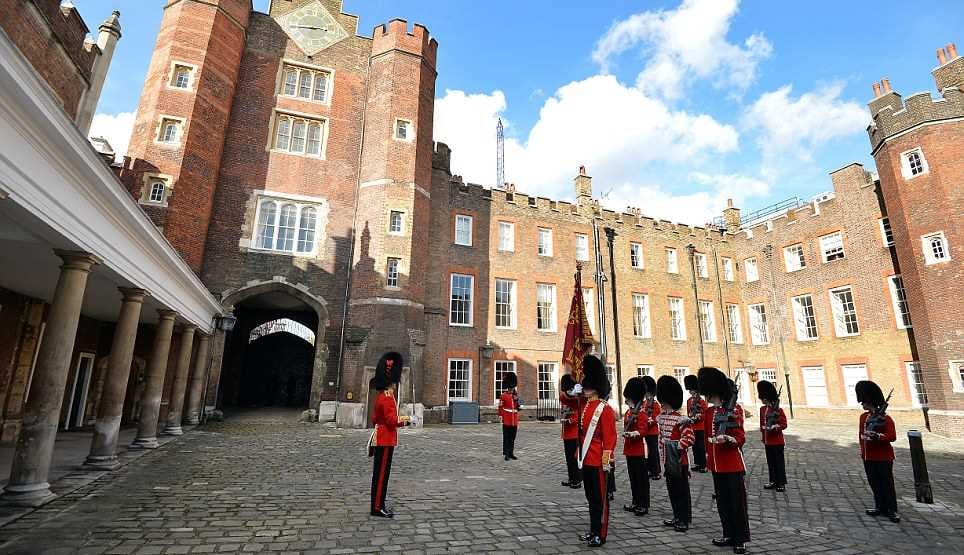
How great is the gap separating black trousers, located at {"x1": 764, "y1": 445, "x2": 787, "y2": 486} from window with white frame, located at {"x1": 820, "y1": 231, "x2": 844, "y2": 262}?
2057 cm

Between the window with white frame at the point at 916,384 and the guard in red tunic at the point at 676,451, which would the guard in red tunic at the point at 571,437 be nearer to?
Answer: the guard in red tunic at the point at 676,451

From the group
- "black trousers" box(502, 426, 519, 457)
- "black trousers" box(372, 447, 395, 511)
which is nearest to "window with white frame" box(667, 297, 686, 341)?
"black trousers" box(502, 426, 519, 457)

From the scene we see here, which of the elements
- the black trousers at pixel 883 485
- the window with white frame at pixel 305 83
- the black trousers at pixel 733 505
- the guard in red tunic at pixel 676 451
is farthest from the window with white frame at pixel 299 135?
the black trousers at pixel 883 485

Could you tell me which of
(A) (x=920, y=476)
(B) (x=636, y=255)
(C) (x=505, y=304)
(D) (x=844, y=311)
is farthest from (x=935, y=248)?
(C) (x=505, y=304)

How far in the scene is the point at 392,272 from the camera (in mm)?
19109

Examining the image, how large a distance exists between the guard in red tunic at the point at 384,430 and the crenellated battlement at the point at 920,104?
24569 mm

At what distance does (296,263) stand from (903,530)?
64.5 feet

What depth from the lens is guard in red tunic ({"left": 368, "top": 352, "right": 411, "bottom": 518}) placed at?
595 centimetres

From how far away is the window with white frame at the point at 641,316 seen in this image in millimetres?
26219

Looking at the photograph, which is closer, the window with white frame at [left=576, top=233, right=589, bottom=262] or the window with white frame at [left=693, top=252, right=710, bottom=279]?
the window with white frame at [left=576, top=233, right=589, bottom=262]

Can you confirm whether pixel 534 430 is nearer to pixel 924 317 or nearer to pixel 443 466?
pixel 443 466

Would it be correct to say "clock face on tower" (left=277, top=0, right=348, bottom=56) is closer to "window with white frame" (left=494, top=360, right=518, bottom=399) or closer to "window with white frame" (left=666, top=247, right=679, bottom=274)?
"window with white frame" (left=494, top=360, right=518, bottom=399)

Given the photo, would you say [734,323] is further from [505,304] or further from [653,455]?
[653,455]

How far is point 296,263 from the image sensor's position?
1934 cm
